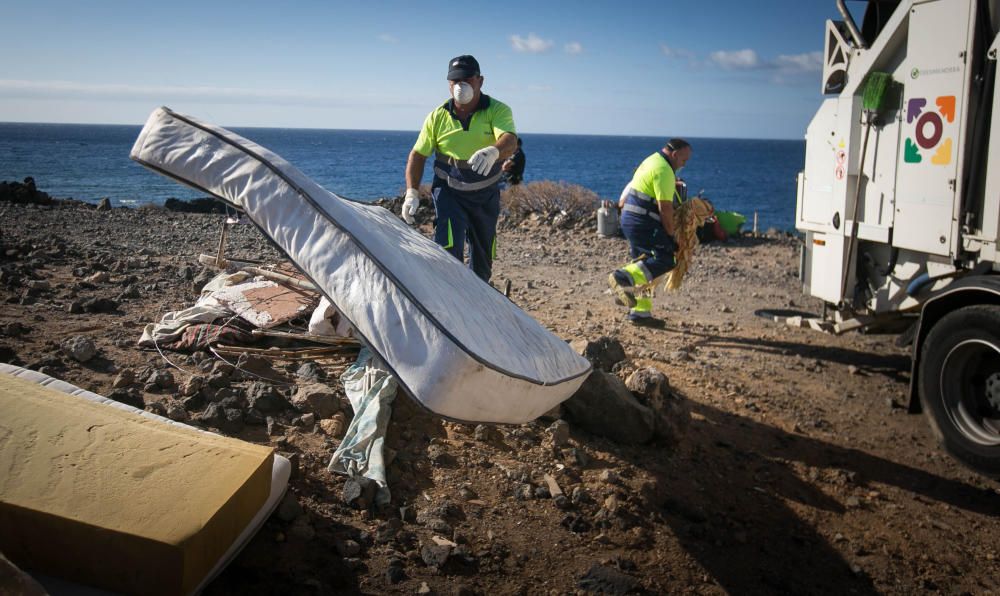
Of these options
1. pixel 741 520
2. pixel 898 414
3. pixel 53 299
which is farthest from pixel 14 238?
pixel 898 414

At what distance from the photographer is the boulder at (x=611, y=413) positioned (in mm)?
4305

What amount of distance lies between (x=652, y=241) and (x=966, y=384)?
3356 mm

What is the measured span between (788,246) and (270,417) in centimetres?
1088

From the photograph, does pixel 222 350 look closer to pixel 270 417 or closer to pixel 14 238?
pixel 270 417

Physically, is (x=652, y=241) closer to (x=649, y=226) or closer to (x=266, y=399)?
(x=649, y=226)

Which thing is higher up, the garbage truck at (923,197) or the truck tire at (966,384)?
the garbage truck at (923,197)

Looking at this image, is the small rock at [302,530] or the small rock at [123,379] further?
the small rock at [123,379]

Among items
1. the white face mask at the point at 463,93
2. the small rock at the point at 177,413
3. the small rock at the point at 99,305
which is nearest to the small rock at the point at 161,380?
the small rock at the point at 177,413

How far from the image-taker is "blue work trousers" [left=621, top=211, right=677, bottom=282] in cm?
741

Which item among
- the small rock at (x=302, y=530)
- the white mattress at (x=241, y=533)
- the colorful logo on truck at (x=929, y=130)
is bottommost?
the small rock at (x=302, y=530)

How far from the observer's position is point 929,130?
16.3 feet

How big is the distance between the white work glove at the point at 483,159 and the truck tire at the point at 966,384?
323 cm

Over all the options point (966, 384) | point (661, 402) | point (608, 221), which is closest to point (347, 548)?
point (661, 402)

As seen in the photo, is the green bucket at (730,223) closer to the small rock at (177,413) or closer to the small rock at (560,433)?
the small rock at (560,433)
